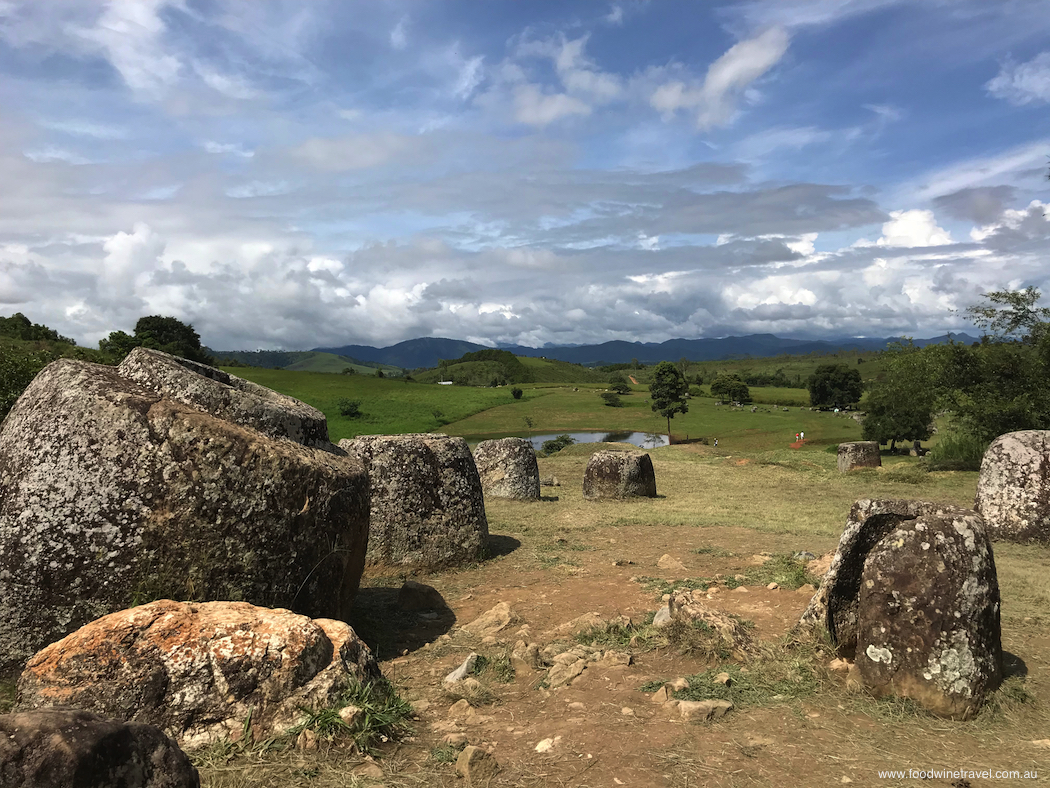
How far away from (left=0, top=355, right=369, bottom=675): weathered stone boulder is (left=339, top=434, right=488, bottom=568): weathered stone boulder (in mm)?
4864

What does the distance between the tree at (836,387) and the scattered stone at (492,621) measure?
90.1 m

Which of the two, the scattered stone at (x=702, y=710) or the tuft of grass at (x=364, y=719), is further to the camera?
the scattered stone at (x=702, y=710)

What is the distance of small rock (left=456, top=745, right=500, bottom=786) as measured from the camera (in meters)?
4.93

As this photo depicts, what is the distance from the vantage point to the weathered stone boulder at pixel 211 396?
7.65 meters

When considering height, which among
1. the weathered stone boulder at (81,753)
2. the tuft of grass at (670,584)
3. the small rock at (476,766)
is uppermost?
the weathered stone boulder at (81,753)

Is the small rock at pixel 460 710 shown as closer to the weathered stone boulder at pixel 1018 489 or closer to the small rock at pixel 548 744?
the small rock at pixel 548 744

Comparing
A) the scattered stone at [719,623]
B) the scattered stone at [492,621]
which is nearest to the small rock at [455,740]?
the scattered stone at [492,621]

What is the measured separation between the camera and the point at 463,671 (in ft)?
23.4

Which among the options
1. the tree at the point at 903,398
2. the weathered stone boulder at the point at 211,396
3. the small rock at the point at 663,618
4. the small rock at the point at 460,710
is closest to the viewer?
the small rock at the point at 460,710

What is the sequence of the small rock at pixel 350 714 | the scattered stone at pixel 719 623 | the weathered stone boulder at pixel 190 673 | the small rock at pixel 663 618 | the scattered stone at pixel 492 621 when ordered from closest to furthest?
the weathered stone boulder at pixel 190 673 → the small rock at pixel 350 714 → the scattered stone at pixel 719 623 → the small rock at pixel 663 618 → the scattered stone at pixel 492 621

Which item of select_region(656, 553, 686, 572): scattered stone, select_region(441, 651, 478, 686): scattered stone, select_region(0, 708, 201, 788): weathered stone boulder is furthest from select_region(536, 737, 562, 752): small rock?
select_region(656, 553, 686, 572): scattered stone

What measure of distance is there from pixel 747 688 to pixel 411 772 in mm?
3439

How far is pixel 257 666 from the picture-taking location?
5.43 meters

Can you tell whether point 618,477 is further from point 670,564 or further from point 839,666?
point 839,666
